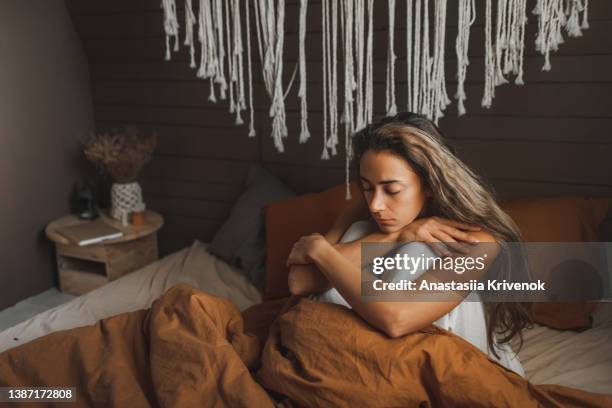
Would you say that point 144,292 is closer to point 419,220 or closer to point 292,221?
point 292,221

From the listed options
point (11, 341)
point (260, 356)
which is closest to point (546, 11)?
point (260, 356)

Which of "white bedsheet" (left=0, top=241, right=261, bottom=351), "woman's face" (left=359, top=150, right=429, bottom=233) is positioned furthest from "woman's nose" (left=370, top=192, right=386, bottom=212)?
"white bedsheet" (left=0, top=241, right=261, bottom=351)

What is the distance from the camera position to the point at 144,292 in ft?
6.73

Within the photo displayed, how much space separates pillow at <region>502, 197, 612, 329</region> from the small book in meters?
1.54

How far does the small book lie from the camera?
2.33 metres

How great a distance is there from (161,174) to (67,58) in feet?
2.21

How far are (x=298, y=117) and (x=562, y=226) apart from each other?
1061 millimetres

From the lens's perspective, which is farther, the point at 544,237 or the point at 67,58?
the point at 67,58

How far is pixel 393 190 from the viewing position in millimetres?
1292

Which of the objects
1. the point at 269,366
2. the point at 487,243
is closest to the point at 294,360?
the point at 269,366

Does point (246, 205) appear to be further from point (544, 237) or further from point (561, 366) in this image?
point (561, 366)

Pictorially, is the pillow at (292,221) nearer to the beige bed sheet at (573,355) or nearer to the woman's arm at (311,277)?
the woman's arm at (311,277)

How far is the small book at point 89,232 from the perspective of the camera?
2.33 metres

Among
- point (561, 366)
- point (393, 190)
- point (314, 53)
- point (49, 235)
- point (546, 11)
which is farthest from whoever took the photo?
point (49, 235)
